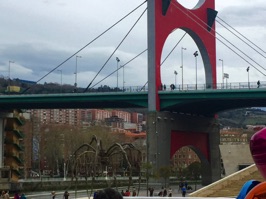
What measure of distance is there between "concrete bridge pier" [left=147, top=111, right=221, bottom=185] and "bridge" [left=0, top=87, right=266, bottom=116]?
1.05 meters

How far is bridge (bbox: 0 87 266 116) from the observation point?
49125mm

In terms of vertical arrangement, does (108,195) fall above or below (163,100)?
below

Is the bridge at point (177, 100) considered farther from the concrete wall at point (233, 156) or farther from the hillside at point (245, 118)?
the hillside at point (245, 118)

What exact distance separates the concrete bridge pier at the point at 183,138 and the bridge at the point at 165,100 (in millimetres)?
1052

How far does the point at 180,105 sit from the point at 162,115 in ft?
7.90

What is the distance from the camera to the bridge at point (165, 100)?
4912cm

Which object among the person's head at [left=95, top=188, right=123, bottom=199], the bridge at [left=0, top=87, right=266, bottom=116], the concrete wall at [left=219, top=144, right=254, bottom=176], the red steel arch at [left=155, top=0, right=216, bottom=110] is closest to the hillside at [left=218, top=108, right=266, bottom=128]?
the concrete wall at [left=219, top=144, right=254, bottom=176]

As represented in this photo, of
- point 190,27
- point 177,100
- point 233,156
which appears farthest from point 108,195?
point 233,156

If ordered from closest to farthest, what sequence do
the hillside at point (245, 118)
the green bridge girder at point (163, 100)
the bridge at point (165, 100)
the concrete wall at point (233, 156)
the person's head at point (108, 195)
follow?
1. the person's head at point (108, 195)
2. the bridge at point (165, 100)
3. the green bridge girder at point (163, 100)
4. the concrete wall at point (233, 156)
5. the hillside at point (245, 118)

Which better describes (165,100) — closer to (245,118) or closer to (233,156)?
(233,156)

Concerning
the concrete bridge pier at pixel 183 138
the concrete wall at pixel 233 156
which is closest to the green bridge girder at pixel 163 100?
the concrete bridge pier at pixel 183 138

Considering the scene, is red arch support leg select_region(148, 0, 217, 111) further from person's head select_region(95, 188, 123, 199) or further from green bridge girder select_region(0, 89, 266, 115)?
person's head select_region(95, 188, 123, 199)

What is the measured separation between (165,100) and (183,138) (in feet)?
21.4

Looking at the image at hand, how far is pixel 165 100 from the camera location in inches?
1999
